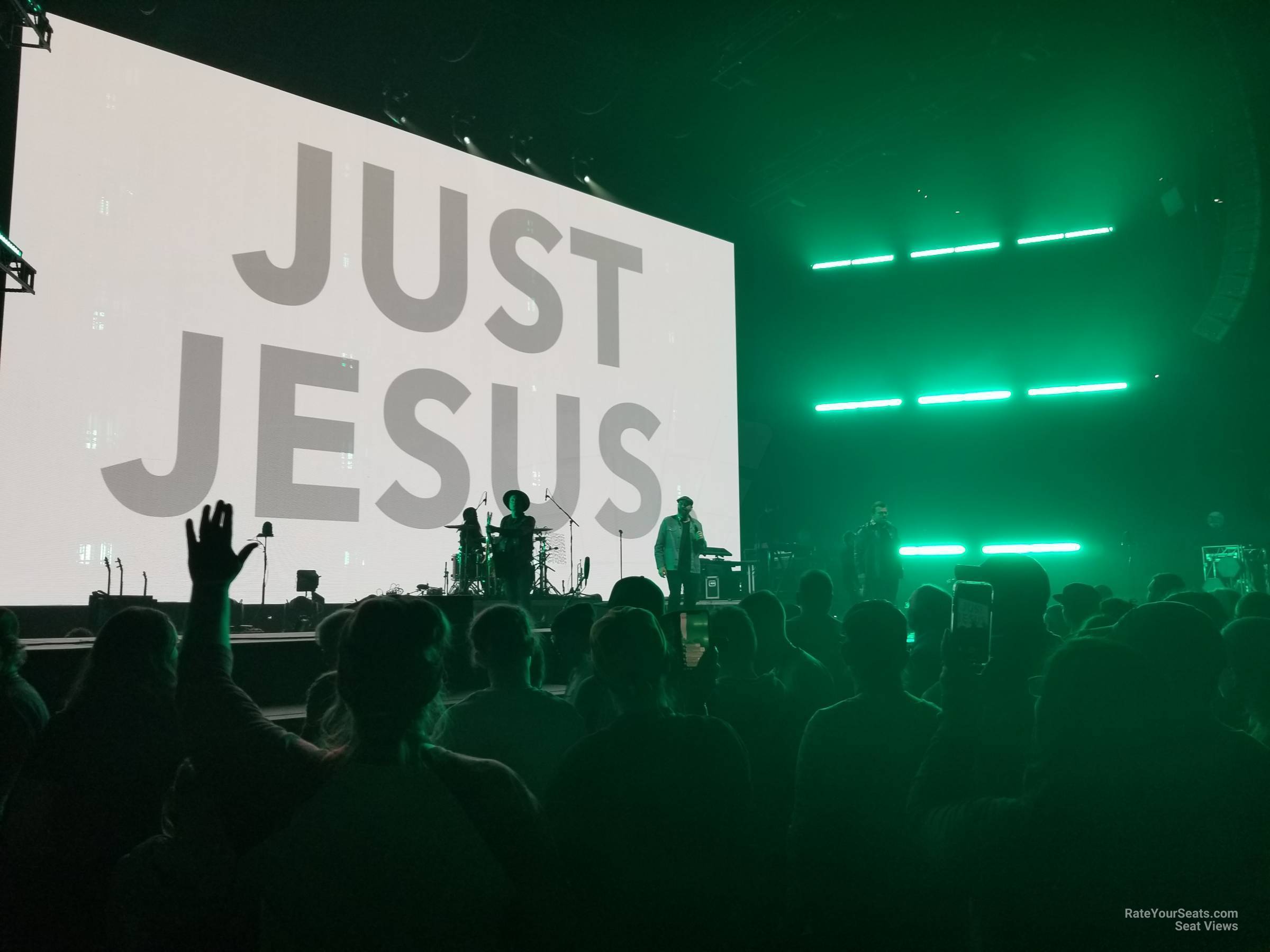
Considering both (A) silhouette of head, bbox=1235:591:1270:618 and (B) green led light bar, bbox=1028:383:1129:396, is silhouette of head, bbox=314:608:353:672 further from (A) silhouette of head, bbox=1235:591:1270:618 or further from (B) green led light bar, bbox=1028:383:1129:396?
(B) green led light bar, bbox=1028:383:1129:396

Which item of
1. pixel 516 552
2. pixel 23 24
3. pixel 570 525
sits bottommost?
pixel 516 552

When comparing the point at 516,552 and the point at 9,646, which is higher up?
the point at 516,552

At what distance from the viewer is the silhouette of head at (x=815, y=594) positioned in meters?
3.42

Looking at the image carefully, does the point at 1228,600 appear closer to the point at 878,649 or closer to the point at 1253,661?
the point at 1253,661

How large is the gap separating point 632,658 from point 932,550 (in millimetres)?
10567

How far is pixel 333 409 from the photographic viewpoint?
6.94 m

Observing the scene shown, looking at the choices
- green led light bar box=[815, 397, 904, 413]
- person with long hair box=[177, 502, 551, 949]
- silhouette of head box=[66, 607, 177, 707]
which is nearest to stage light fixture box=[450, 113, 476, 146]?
green led light bar box=[815, 397, 904, 413]

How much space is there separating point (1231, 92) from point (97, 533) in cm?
1031

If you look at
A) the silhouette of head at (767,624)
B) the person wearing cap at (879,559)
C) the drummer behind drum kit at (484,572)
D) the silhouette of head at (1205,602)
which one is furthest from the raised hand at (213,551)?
the person wearing cap at (879,559)

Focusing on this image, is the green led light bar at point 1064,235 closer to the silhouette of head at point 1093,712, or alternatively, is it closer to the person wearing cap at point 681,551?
the person wearing cap at point 681,551

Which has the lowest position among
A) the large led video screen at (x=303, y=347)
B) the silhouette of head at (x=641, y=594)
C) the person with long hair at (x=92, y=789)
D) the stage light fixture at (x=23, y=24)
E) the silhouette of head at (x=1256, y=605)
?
the person with long hair at (x=92, y=789)

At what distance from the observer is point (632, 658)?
1540 mm

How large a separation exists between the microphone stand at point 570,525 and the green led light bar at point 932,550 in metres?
4.87

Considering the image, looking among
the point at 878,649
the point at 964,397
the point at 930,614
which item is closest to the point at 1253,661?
the point at 878,649
